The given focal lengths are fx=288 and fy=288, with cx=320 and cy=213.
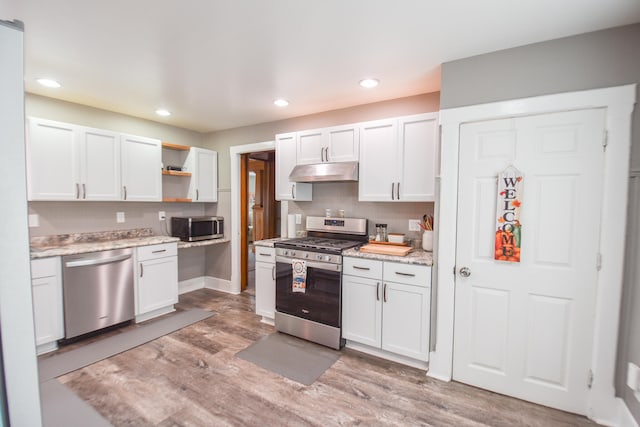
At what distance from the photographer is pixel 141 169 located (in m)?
3.77

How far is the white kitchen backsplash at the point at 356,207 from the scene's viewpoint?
3154 millimetres

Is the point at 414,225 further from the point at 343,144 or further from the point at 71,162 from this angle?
the point at 71,162

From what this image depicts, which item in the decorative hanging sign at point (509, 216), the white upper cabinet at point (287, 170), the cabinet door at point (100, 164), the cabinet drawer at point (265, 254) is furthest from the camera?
the white upper cabinet at point (287, 170)

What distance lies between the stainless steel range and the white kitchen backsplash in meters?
0.16

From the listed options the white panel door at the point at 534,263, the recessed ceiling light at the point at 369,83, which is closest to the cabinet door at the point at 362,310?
the white panel door at the point at 534,263

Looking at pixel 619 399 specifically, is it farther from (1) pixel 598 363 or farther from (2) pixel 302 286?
(2) pixel 302 286

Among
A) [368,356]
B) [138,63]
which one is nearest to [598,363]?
[368,356]

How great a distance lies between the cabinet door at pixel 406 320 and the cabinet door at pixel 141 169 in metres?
3.27

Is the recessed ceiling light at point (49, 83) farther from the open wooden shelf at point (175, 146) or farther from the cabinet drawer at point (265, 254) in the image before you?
the cabinet drawer at point (265, 254)

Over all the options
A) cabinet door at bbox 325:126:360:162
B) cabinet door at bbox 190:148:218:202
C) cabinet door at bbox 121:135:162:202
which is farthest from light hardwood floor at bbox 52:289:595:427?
cabinet door at bbox 190:148:218:202

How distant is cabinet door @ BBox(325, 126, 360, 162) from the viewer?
3.12 m

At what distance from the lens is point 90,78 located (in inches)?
107

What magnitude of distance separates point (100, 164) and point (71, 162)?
274 millimetres

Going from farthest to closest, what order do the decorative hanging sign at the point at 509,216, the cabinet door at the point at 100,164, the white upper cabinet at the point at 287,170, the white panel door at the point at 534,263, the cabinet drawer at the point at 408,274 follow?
the white upper cabinet at the point at 287,170
the cabinet door at the point at 100,164
the cabinet drawer at the point at 408,274
the decorative hanging sign at the point at 509,216
the white panel door at the point at 534,263
